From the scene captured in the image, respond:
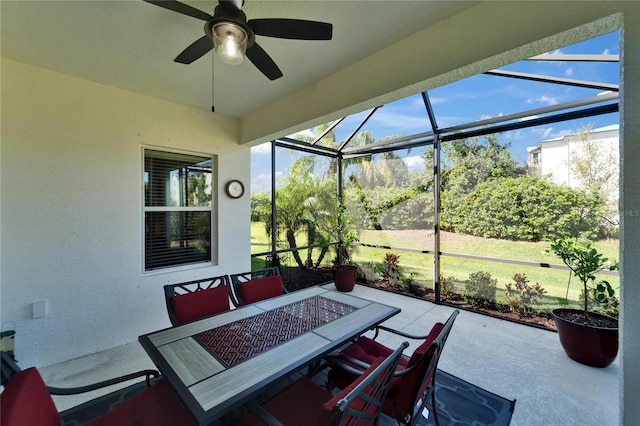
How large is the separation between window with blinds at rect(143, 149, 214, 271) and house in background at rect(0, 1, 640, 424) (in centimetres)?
12

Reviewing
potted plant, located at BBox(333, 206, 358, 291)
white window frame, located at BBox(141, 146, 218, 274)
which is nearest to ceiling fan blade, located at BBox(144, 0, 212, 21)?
white window frame, located at BBox(141, 146, 218, 274)

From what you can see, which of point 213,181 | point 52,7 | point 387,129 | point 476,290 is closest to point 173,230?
point 213,181

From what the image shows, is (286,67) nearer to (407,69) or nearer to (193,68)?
(193,68)

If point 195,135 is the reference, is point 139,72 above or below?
above

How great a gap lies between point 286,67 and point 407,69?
111 cm

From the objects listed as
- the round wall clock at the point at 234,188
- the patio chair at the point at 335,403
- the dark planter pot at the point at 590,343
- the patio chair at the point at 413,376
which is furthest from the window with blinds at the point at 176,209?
the dark planter pot at the point at 590,343

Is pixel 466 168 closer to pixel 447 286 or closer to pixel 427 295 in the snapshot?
pixel 447 286

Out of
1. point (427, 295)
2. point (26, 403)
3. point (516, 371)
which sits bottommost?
point (516, 371)

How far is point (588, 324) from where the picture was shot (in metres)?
2.45

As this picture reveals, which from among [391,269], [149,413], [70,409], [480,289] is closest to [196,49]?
[149,413]

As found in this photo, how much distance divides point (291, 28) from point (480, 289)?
4.00 metres

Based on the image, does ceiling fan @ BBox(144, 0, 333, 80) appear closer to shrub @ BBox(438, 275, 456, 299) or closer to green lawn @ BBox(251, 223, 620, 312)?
green lawn @ BBox(251, 223, 620, 312)

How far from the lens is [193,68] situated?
2.37m

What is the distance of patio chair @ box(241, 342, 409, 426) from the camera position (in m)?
0.89
